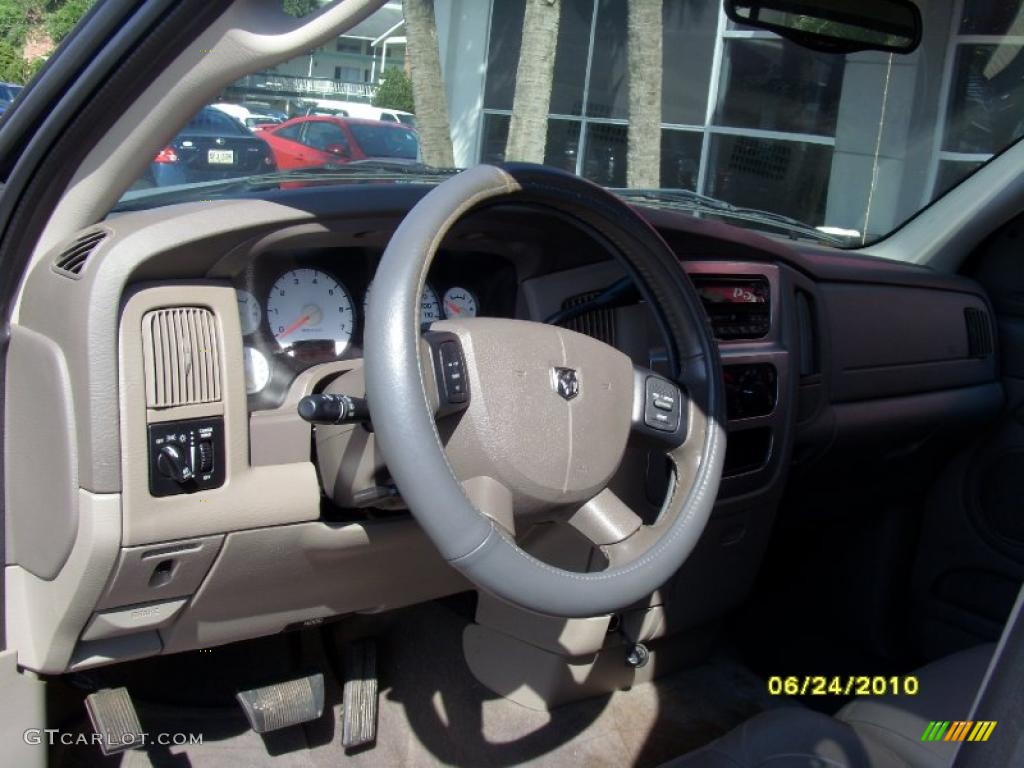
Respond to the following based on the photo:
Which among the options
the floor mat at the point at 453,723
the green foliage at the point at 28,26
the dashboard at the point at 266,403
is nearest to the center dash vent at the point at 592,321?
the dashboard at the point at 266,403

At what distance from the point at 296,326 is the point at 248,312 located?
0.12m

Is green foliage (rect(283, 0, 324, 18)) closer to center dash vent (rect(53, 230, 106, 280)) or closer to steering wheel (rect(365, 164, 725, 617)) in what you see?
steering wheel (rect(365, 164, 725, 617))

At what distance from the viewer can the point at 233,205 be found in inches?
77.4

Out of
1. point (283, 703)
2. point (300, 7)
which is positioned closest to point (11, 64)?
point (300, 7)

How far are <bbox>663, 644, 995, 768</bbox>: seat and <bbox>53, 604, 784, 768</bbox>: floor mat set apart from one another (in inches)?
32.3

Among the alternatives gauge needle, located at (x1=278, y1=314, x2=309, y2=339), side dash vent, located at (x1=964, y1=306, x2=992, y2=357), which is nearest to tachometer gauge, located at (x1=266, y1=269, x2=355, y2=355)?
gauge needle, located at (x1=278, y1=314, x2=309, y2=339)

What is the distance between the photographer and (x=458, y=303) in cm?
247

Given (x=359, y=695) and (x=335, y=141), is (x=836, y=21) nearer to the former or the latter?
(x=335, y=141)

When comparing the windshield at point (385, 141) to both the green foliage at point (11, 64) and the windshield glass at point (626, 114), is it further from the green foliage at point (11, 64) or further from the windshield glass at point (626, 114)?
the green foliage at point (11, 64)

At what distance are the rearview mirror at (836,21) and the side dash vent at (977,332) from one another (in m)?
0.92

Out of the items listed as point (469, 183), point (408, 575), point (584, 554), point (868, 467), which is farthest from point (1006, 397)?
point (469, 183)

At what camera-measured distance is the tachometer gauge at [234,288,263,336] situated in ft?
6.95

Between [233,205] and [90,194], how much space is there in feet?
0.82

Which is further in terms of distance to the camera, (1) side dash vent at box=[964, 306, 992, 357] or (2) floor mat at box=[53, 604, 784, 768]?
(1) side dash vent at box=[964, 306, 992, 357]
